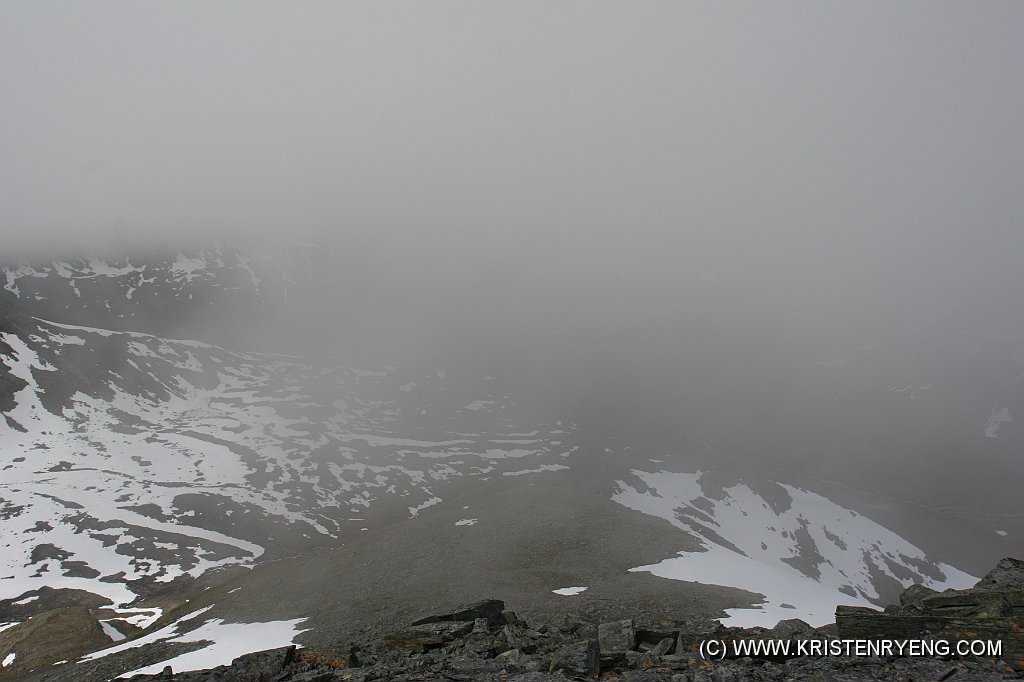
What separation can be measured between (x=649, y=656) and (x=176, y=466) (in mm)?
146884

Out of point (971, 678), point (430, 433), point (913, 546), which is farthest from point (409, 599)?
point (913, 546)

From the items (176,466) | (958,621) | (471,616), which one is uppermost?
(958,621)

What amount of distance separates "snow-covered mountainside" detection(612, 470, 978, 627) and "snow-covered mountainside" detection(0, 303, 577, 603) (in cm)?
3285

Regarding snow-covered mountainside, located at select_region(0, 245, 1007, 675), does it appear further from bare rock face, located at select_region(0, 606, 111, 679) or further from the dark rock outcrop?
the dark rock outcrop

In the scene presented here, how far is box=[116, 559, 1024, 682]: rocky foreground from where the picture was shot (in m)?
14.7

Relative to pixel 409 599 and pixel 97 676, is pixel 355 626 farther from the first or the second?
pixel 97 676

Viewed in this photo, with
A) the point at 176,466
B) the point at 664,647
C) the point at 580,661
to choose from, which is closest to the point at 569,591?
the point at 664,647

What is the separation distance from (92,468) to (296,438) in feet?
155

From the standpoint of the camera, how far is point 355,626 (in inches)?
1719

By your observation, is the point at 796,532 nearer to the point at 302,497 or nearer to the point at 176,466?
the point at 302,497

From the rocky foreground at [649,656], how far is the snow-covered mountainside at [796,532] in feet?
242

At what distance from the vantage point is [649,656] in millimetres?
17688

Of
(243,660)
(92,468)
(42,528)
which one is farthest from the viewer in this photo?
(92,468)

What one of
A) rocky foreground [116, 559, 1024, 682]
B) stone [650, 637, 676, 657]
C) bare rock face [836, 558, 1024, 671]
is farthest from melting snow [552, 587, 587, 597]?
bare rock face [836, 558, 1024, 671]
